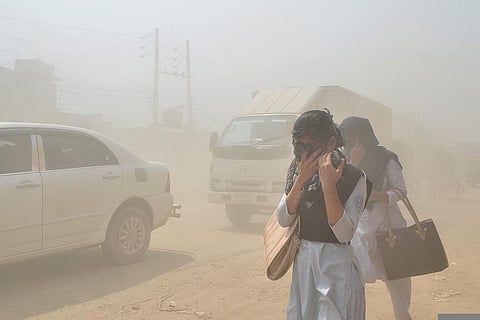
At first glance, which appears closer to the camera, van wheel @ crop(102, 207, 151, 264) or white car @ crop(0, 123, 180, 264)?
white car @ crop(0, 123, 180, 264)

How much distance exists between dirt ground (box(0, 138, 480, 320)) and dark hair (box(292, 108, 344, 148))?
2535 mm

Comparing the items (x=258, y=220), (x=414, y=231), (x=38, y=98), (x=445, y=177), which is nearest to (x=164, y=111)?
(x=38, y=98)

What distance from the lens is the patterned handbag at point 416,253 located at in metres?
3.22

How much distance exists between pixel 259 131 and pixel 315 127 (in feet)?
24.8

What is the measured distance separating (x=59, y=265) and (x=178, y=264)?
1.46 meters

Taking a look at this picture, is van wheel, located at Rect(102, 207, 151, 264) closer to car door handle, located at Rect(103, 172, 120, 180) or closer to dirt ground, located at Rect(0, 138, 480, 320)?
dirt ground, located at Rect(0, 138, 480, 320)

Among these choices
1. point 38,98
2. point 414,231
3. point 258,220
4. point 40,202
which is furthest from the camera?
point 38,98

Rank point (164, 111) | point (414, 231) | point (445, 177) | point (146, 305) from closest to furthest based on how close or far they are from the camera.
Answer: point (414, 231), point (146, 305), point (445, 177), point (164, 111)

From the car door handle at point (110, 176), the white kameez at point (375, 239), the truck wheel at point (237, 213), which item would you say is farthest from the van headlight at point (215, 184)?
the white kameez at point (375, 239)

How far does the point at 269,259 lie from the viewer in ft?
7.94

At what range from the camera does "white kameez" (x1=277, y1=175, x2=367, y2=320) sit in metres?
2.24

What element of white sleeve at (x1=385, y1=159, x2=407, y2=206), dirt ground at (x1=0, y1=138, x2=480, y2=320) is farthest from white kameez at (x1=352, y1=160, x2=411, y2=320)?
dirt ground at (x1=0, y1=138, x2=480, y2=320)

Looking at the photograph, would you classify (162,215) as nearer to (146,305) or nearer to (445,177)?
(146,305)

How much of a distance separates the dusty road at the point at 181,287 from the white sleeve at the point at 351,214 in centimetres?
239
